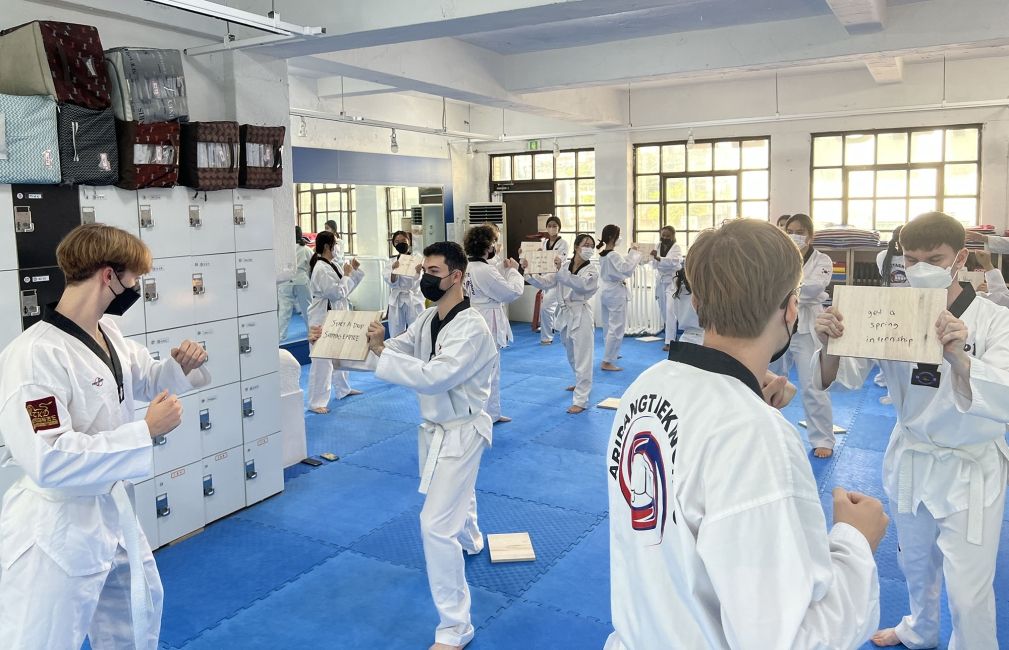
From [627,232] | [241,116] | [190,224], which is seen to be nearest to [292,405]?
[190,224]

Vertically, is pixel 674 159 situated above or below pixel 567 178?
above

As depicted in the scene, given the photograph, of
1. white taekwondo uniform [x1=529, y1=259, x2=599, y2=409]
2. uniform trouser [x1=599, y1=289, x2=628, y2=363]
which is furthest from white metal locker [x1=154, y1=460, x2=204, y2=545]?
uniform trouser [x1=599, y1=289, x2=628, y2=363]

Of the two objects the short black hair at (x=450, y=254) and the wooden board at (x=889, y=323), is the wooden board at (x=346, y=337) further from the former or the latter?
the wooden board at (x=889, y=323)

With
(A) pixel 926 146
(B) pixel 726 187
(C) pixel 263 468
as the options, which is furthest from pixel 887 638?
(B) pixel 726 187

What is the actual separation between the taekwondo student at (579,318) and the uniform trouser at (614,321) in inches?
52.8

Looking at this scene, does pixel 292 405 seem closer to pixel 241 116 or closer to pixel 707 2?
pixel 241 116

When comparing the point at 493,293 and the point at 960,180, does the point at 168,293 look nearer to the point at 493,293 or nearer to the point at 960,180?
the point at 493,293

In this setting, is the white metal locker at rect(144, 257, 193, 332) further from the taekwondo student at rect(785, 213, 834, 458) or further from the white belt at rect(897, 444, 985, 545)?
the taekwondo student at rect(785, 213, 834, 458)

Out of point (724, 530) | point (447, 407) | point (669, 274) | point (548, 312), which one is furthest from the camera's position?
A: point (548, 312)

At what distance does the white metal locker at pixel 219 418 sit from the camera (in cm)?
525

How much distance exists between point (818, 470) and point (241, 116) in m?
5.39

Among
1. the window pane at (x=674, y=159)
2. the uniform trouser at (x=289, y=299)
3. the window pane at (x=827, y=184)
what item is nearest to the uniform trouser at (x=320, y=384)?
the uniform trouser at (x=289, y=299)

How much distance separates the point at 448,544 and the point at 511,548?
3.73 ft

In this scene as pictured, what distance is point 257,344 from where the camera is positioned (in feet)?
18.6
